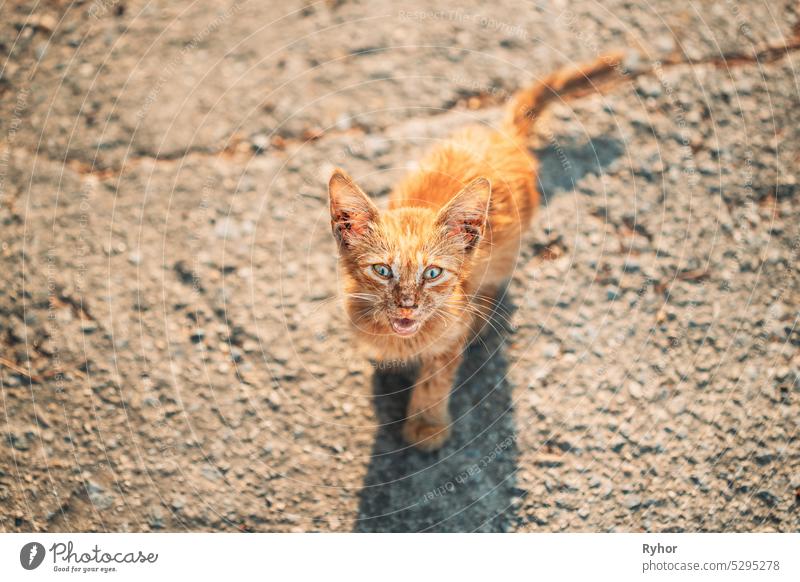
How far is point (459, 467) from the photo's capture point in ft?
7.27

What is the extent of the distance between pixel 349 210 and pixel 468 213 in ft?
1.28

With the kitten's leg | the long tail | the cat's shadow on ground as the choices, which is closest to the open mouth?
the kitten's leg

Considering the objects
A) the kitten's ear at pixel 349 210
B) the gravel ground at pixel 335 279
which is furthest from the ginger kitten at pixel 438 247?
the gravel ground at pixel 335 279

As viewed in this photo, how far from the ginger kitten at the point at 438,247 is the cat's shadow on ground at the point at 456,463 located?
0.07 metres

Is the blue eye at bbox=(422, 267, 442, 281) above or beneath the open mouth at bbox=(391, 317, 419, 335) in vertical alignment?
above

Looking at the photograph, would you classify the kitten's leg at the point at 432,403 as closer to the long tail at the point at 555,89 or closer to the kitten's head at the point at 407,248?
the kitten's head at the point at 407,248

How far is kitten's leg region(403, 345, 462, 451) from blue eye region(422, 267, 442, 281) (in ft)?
1.16

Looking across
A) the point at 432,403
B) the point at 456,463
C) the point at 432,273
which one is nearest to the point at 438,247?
the point at 432,273

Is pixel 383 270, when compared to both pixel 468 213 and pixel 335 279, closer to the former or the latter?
pixel 468 213

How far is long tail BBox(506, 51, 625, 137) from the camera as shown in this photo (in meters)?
2.30

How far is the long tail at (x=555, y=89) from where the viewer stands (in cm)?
230

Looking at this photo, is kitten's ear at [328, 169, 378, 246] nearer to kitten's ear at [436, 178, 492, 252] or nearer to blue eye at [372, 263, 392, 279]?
blue eye at [372, 263, 392, 279]

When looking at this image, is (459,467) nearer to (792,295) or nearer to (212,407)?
(212,407)

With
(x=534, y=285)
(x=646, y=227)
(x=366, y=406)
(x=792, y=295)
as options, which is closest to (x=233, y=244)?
(x=366, y=406)
